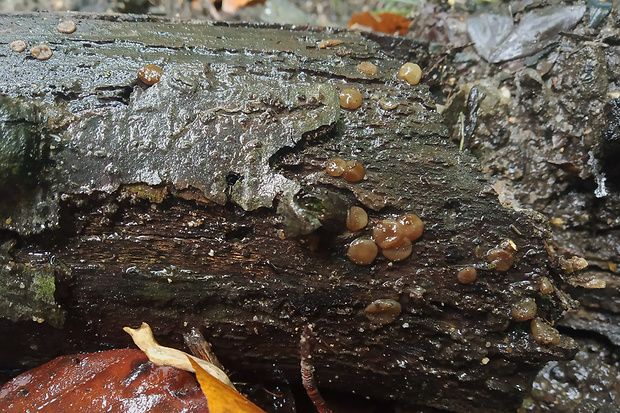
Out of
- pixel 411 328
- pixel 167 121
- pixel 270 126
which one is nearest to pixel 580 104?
pixel 411 328

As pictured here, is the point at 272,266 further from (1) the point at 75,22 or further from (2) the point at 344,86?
(1) the point at 75,22

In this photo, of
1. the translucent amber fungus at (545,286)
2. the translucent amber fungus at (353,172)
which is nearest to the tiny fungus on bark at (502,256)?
the translucent amber fungus at (545,286)

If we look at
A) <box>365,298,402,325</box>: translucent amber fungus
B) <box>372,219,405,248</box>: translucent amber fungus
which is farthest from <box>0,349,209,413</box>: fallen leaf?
<box>372,219,405,248</box>: translucent amber fungus

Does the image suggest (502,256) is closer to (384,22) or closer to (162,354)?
(162,354)

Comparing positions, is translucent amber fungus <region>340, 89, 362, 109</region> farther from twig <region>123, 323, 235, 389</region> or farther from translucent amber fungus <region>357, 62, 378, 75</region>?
twig <region>123, 323, 235, 389</region>

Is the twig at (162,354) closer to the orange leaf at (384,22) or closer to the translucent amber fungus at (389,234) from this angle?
the translucent amber fungus at (389,234)

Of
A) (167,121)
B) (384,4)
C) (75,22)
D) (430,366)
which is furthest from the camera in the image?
(384,4)

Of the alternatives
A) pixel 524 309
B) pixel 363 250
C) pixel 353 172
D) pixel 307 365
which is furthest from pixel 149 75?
pixel 524 309
